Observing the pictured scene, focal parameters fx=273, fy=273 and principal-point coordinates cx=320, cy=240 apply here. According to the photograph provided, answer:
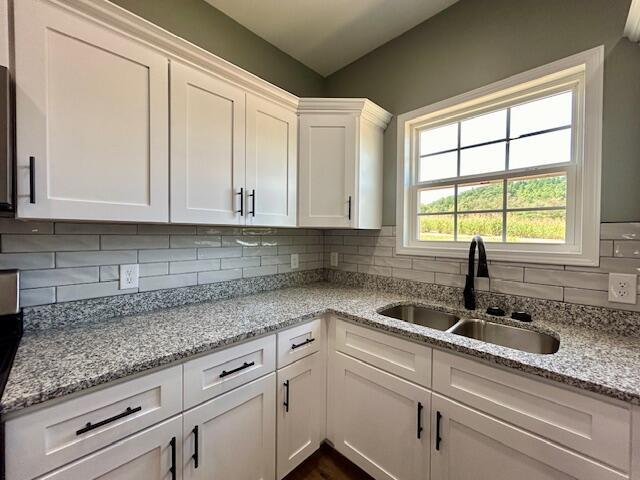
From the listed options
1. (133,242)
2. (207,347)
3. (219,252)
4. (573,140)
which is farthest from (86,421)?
(573,140)

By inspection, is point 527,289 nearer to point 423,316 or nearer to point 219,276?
point 423,316

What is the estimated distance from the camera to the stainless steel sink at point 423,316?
160cm

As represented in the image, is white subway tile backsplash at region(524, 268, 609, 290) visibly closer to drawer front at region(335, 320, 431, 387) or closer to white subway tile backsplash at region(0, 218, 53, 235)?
drawer front at region(335, 320, 431, 387)

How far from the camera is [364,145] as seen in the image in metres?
1.87

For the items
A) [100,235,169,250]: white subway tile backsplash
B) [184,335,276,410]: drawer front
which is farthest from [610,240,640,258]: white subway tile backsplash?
[100,235,169,250]: white subway tile backsplash

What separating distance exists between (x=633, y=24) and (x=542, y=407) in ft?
4.89

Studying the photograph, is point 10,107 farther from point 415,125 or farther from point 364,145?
point 415,125

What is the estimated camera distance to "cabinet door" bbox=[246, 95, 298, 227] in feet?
5.12

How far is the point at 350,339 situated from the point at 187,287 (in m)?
0.98

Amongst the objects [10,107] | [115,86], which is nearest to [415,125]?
[115,86]

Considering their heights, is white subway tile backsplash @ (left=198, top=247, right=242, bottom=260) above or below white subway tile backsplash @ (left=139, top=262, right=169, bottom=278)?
above

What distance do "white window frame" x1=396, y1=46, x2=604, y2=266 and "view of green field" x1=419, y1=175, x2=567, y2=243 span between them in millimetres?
44

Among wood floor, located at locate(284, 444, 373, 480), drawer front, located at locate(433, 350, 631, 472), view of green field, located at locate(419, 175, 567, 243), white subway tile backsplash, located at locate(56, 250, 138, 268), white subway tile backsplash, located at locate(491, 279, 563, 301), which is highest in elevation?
view of green field, located at locate(419, 175, 567, 243)

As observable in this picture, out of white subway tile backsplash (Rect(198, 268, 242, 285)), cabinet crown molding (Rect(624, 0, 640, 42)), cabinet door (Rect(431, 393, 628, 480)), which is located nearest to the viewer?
cabinet door (Rect(431, 393, 628, 480))
